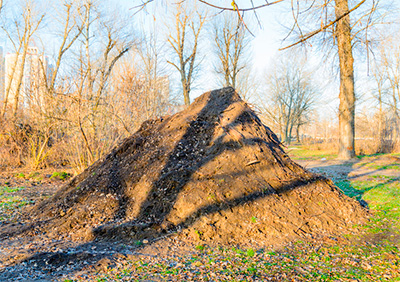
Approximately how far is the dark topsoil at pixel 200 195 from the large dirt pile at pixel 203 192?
1 cm

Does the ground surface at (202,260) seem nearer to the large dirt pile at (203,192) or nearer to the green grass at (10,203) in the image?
the large dirt pile at (203,192)

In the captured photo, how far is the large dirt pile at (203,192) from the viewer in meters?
3.97

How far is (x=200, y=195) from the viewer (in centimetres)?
423

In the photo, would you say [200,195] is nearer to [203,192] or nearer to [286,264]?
[203,192]

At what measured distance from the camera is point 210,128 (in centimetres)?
529

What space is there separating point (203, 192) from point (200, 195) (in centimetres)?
7

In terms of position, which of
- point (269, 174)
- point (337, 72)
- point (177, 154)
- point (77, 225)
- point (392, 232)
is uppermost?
point (337, 72)

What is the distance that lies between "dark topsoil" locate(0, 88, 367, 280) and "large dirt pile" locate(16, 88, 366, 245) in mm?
15

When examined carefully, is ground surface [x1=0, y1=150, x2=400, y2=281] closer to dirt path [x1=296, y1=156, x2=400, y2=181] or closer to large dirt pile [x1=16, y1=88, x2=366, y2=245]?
large dirt pile [x1=16, y1=88, x2=366, y2=245]

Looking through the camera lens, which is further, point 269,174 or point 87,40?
point 87,40

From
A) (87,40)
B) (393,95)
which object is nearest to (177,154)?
(87,40)

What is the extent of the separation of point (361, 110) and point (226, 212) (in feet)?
89.5

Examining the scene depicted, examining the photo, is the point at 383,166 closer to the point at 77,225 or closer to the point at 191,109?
the point at 191,109

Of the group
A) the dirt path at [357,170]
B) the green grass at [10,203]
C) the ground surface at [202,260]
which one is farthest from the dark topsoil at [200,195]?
the dirt path at [357,170]
